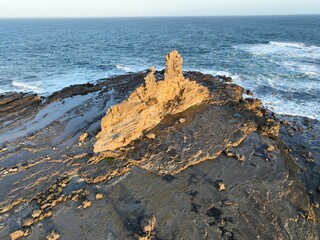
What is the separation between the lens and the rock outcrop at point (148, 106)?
23062mm

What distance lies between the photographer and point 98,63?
56.2 meters

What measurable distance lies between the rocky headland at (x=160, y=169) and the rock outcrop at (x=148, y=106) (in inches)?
4.0

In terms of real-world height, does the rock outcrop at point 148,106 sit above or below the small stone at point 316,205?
above

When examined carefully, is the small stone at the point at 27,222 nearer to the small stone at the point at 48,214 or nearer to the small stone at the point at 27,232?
the small stone at the point at 27,232

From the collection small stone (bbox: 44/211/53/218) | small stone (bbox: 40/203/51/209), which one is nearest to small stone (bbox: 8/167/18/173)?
Result: small stone (bbox: 40/203/51/209)

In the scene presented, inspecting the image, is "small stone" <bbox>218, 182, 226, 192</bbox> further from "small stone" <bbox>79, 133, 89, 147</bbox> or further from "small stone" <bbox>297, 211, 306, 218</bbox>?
"small stone" <bbox>79, 133, 89, 147</bbox>

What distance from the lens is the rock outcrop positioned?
23.1 metres

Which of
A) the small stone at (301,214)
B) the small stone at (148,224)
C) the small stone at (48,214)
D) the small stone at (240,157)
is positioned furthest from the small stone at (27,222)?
the small stone at (301,214)

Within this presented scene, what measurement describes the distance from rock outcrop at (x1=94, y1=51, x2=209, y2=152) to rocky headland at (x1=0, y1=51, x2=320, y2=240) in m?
0.10

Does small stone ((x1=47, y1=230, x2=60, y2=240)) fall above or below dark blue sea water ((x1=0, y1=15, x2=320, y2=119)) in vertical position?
above

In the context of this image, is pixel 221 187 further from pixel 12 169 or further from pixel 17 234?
pixel 12 169

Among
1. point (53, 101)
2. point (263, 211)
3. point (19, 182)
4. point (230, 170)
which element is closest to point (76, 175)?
point (19, 182)

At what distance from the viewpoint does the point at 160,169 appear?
67.1 ft

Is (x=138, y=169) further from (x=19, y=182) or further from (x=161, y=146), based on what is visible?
(x=19, y=182)
